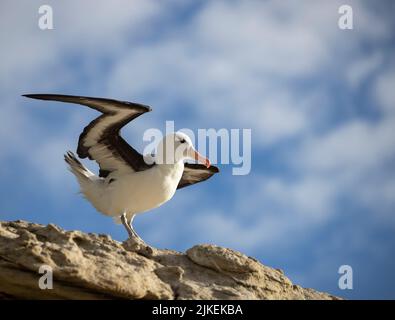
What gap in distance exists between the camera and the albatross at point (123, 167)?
49.3 feet

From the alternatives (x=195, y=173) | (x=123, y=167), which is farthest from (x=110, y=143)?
(x=195, y=173)

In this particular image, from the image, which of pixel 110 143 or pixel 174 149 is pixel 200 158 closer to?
pixel 174 149

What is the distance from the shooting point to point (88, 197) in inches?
616

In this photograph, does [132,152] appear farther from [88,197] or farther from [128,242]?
[128,242]

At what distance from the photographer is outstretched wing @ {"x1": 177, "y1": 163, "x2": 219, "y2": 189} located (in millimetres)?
17406

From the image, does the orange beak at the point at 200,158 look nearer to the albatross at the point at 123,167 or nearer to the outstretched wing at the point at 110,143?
the albatross at the point at 123,167

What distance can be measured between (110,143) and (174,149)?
4.28ft

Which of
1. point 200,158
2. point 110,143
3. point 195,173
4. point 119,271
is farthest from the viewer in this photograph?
point 195,173

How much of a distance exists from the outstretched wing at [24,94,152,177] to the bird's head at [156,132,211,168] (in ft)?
1.31

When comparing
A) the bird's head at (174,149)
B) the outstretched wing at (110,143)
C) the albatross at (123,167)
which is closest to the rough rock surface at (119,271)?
the albatross at (123,167)

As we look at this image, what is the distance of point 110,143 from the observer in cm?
1551

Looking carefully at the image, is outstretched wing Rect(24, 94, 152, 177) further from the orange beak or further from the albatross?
the orange beak
